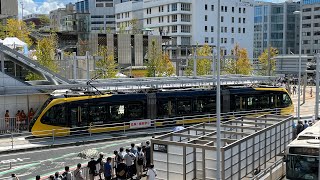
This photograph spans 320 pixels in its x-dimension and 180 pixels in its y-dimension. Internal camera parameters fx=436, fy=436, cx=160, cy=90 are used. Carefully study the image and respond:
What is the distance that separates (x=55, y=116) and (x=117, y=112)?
423 cm

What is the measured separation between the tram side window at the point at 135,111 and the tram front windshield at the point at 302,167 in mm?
15380

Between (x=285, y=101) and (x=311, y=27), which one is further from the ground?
(x=311, y=27)

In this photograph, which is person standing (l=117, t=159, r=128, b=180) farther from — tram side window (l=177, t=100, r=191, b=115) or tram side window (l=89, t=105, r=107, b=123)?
tram side window (l=177, t=100, r=191, b=115)

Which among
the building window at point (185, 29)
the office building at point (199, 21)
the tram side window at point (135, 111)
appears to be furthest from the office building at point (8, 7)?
the building window at point (185, 29)

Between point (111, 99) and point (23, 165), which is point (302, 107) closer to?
point (111, 99)

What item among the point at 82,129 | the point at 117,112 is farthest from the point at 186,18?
the point at 82,129

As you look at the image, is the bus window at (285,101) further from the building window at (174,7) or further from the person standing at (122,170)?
the building window at (174,7)

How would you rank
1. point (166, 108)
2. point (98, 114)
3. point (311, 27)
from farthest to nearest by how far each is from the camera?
point (311, 27)
point (166, 108)
point (98, 114)

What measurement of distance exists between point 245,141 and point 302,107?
3334 centimetres

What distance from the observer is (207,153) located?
15016 mm

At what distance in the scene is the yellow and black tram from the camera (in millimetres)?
26312

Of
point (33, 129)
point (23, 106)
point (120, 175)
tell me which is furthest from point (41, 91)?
point (120, 175)

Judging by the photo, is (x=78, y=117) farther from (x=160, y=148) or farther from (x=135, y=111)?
(x=160, y=148)

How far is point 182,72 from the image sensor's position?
65.8m
